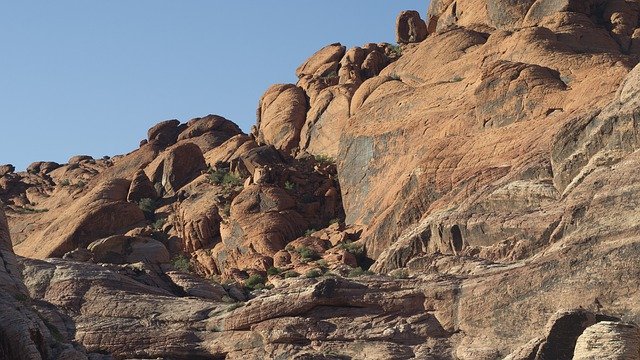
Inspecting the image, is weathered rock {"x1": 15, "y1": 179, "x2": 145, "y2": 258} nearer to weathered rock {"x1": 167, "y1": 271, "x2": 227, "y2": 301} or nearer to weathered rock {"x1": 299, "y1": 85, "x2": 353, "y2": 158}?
weathered rock {"x1": 299, "y1": 85, "x2": 353, "y2": 158}

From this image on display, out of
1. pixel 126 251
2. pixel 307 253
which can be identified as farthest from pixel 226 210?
pixel 307 253

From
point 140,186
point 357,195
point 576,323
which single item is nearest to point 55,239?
point 140,186

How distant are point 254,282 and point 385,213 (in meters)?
6.36

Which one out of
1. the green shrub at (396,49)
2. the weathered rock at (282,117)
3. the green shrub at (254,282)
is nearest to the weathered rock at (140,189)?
the weathered rock at (282,117)

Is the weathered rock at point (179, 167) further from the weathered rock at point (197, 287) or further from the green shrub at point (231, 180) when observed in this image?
the weathered rock at point (197, 287)

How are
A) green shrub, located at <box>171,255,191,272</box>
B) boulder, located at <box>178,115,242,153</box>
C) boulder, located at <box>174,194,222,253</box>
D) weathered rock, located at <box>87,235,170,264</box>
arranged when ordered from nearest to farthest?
weathered rock, located at <box>87,235,170,264</box> < green shrub, located at <box>171,255,191,272</box> < boulder, located at <box>174,194,222,253</box> < boulder, located at <box>178,115,242,153</box>

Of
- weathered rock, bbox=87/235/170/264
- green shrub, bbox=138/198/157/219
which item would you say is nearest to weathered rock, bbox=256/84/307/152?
green shrub, bbox=138/198/157/219

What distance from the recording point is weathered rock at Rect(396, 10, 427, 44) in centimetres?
7450

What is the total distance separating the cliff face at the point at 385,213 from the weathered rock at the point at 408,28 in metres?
0.15

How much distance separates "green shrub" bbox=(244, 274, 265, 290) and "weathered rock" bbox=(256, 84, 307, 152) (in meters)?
19.6

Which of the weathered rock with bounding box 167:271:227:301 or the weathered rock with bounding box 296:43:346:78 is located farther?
the weathered rock with bounding box 296:43:346:78

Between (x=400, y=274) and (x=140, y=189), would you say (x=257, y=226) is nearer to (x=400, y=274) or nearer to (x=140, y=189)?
(x=140, y=189)

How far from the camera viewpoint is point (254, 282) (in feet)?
172

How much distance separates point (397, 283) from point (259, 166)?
98.3 feet
